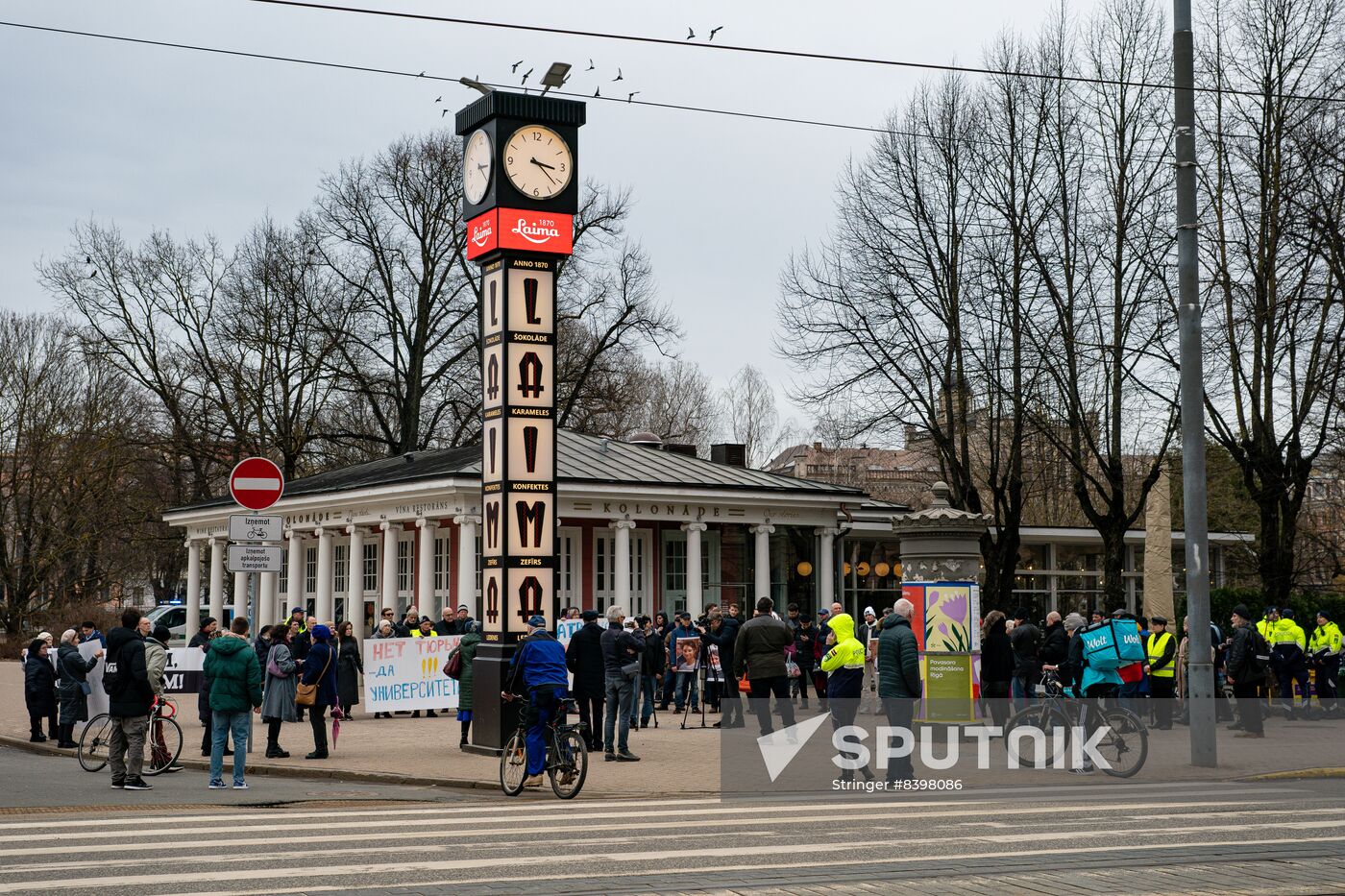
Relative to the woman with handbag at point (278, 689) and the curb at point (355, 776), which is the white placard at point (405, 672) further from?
the curb at point (355, 776)

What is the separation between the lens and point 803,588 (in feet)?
130

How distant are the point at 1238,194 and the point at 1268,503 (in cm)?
677

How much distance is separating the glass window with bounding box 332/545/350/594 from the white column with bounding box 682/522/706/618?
1066cm

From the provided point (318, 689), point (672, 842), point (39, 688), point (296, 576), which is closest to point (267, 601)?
point (296, 576)

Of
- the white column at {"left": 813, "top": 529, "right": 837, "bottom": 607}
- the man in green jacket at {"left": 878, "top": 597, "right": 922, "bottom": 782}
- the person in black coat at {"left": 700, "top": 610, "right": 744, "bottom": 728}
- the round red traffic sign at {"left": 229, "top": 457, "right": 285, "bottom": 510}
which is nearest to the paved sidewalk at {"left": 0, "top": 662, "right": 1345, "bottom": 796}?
the person in black coat at {"left": 700, "top": 610, "right": 744, "bottom": 728}

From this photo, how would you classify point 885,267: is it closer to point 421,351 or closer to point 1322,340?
point 1322,340

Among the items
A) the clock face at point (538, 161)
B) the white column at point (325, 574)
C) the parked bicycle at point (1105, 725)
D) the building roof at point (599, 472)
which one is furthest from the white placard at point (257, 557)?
the white column at point (325, 574)

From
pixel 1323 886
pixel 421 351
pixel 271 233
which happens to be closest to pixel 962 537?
pixel 1323 886

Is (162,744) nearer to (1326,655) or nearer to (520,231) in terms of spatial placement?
(520,231)

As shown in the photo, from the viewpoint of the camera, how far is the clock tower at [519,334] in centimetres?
1927

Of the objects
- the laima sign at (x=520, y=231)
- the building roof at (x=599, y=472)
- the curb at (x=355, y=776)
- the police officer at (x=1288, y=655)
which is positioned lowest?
the curb at (x=355, y=776)

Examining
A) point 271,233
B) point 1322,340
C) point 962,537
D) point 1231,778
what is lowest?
point 1231,778

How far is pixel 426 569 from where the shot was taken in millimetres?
35344

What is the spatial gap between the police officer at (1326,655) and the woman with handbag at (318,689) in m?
18.6
